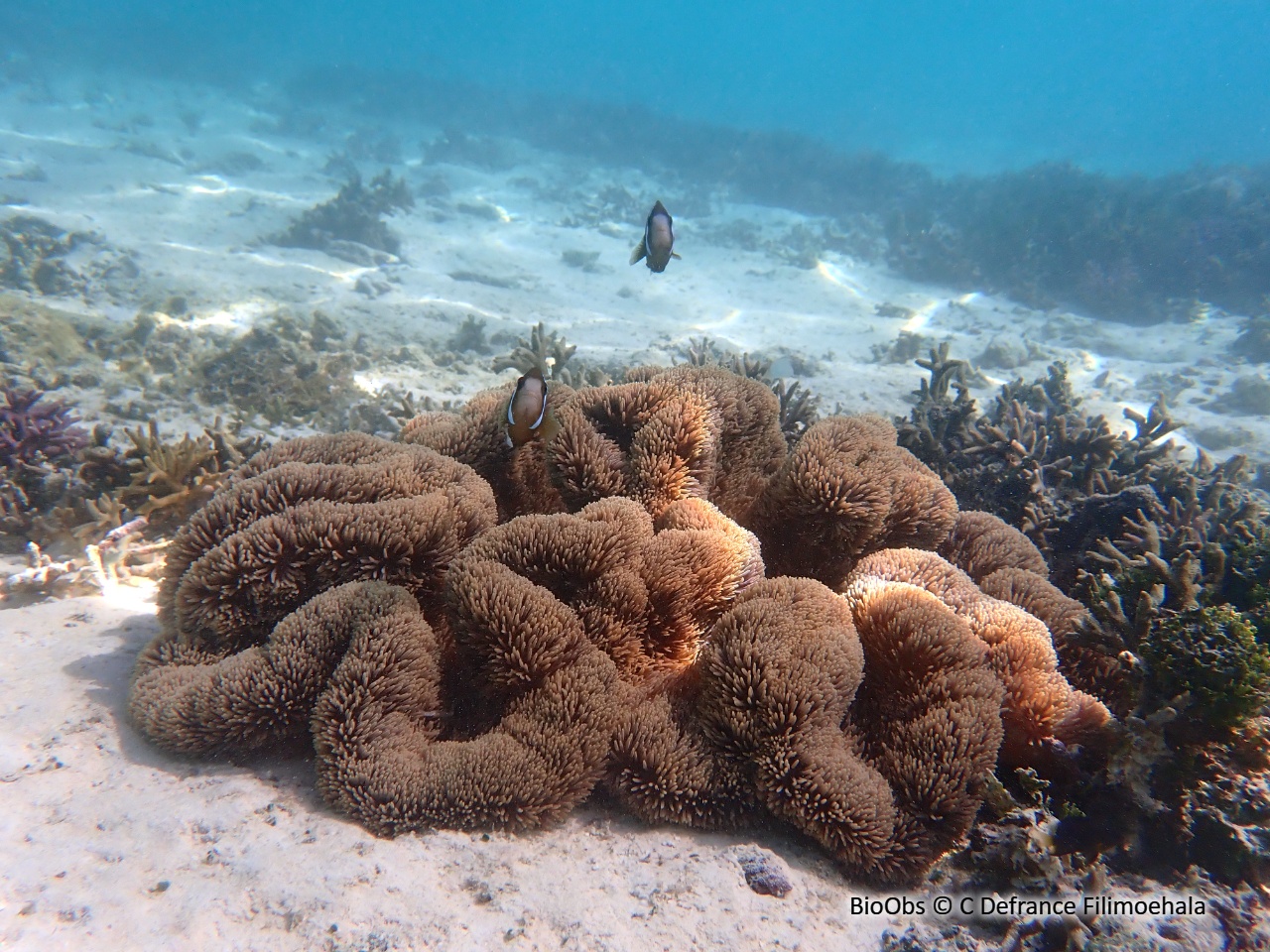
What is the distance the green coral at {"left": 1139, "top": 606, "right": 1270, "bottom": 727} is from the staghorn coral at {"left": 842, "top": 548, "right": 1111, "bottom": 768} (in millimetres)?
278

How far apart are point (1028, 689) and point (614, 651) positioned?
5.20 ft

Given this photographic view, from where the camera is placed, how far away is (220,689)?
90.4 inches

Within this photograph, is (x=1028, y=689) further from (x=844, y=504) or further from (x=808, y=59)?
(x=808, y=59)

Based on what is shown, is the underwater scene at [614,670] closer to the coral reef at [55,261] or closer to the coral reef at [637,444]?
the coral reef at [637,444]

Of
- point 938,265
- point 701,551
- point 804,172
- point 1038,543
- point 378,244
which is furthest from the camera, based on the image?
point 804,172

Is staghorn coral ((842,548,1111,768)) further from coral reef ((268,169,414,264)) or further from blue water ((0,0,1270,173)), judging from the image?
blue water ((0,0,1270,173))

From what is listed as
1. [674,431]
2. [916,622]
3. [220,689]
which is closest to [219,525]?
[220,689]

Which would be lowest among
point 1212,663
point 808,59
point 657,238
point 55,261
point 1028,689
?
point 1028,689

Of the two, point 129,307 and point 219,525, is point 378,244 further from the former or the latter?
point 219,525

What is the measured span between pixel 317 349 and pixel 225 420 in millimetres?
2665

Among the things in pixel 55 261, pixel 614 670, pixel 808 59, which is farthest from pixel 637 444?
pixel 808 59

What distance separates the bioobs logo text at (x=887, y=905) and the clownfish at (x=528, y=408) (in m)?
2.07

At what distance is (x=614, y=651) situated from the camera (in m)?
2.44

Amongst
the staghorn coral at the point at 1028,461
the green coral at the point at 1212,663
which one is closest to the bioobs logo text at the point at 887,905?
the green coral at the point at 1212,663
